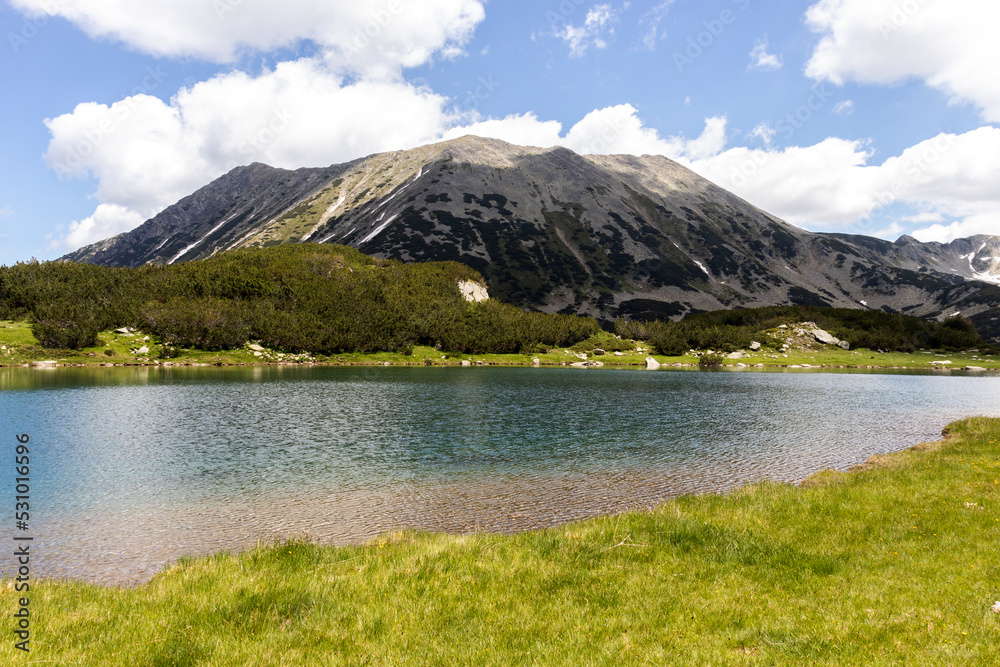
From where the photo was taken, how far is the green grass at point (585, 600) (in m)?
8.95

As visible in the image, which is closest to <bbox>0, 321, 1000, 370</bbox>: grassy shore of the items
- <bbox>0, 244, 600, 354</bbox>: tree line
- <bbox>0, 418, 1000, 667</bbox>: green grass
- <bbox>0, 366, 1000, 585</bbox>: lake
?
<bbox>0, 244, 600, 354</bbox>: tree line

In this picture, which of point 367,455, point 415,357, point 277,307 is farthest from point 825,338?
point 367,455

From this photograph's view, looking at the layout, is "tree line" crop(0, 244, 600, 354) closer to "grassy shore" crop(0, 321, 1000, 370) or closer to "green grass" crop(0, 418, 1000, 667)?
"grassy shore" crop(0, 321, 1000, 370)

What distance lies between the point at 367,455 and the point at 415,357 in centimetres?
11363

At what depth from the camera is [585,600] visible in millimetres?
11430

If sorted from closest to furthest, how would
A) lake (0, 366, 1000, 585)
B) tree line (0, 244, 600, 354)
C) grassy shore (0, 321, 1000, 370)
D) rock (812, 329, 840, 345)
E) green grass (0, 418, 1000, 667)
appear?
green grass (0, 418, 1000, 667), lake (0, 366, 1000, 585), grassy shore (0, 321, 1000, 370), tree line (0, 244, 600, 354), rock (812, 329, 840, 345)

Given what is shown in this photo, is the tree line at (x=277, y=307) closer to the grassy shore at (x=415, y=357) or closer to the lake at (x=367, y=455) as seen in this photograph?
the grassy shore at (x=415, y=357)

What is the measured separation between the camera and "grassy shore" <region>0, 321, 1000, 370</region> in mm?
111125

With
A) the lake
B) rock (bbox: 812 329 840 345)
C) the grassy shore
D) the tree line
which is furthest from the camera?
rock (bbox: 812 329 840 345)

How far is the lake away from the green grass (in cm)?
646

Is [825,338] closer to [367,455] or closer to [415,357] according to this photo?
[415,357]

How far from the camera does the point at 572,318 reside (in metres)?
185

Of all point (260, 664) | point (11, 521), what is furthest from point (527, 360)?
point (260, 664)

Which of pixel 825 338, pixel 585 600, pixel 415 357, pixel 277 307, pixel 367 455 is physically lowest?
pixel 367 455
